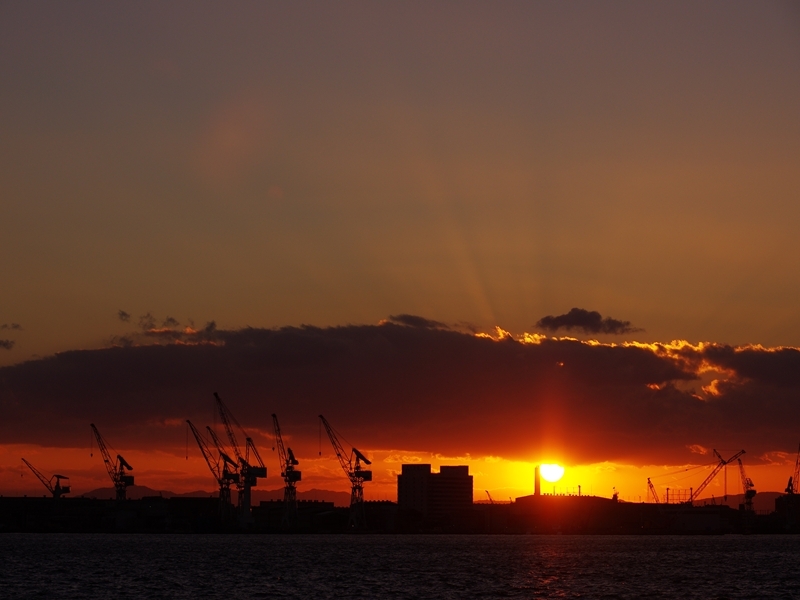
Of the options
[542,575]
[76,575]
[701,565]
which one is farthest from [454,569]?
[76,575]

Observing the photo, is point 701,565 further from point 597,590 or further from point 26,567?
point 26,567

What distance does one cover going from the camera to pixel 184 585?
129500mm

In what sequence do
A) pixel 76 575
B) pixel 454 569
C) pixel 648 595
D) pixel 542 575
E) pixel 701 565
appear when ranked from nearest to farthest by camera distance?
1. pixel 648 595
2. pixel 76 575
3. pixel 542 575
4. pixel 454 569
5. pixel 701 565

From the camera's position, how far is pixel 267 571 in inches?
6260

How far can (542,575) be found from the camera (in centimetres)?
15638

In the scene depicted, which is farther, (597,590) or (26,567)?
(26,567)

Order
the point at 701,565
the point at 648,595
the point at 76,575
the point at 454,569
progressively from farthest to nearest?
the point at 701,565
the point at 454,569
the point at 76,575
the point at 648,595

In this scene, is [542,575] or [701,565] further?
[701,565]

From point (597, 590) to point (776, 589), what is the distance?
20.9 metres

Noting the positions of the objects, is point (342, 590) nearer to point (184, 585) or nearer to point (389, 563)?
point (184, 585)

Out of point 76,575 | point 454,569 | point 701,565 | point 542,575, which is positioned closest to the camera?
point 76,575

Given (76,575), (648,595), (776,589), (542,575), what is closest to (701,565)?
(542,575)

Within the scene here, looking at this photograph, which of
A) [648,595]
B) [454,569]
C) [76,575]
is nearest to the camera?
[648,595]

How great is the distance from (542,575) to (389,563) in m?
39.6
